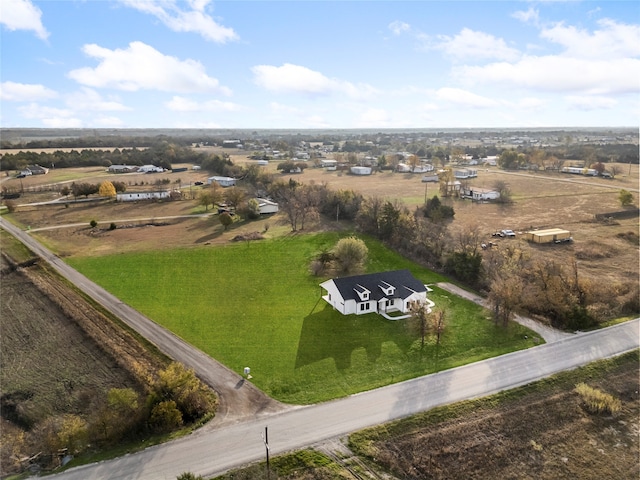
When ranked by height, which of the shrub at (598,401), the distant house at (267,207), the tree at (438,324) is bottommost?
the shrub at (598,401)

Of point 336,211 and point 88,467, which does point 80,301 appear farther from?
point 336,211

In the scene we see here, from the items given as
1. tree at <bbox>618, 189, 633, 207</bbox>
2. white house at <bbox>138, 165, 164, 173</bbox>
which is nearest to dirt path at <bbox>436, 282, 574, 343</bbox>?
tree at <bbox>618, 189, 633, 207</bbox>

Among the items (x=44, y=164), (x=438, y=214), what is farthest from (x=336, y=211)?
(x=44, y=164)

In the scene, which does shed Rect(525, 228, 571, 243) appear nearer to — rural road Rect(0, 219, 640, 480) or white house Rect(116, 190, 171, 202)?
rural road Rect(0, 219, 640, 480)

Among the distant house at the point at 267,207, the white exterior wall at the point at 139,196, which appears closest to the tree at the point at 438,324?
the distant house at the point at 267,207

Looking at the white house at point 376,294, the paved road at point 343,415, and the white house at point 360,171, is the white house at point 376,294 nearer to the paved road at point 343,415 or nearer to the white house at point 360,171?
the paved road at point 343,415

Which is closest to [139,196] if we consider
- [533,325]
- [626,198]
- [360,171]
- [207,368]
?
[207,368]
